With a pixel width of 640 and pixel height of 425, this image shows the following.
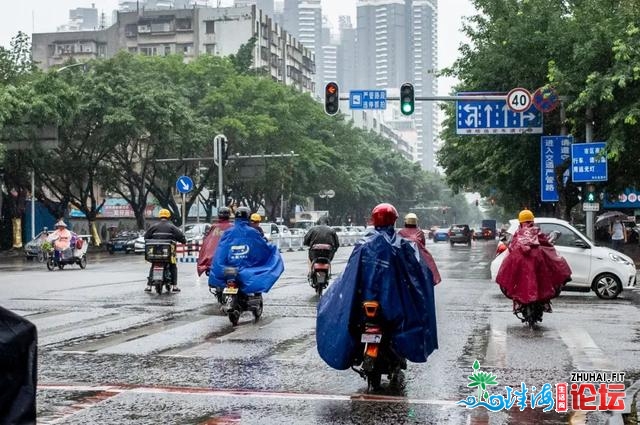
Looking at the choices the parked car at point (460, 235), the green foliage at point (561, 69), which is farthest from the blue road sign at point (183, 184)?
the parked car at point (460, 235)

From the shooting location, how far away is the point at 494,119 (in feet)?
97.5

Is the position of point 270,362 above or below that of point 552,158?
below

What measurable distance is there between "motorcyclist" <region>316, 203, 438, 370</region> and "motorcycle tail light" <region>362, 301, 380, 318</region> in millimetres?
41

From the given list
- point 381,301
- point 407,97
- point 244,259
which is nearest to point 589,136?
point 407,97

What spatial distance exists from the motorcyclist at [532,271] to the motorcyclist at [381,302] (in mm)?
4727

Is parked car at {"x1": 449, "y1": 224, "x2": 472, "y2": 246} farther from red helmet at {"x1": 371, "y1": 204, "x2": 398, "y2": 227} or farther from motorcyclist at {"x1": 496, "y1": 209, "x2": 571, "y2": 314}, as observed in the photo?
red helmet at {"x1": 371, "y1": 204, "x2": 398, "y2": 227}

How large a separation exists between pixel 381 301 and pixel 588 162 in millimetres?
21104

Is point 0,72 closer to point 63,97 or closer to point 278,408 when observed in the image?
point 63,97

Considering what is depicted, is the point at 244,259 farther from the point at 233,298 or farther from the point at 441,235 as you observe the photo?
the point at 441,235

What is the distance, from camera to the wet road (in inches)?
263

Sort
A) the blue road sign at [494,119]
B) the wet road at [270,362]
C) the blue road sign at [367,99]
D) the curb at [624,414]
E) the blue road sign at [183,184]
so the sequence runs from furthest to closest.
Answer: the blue road sign at [183,184] < the blue road sign at [494,119] < the blue road sign at [367,99] < the wet road at [270,362] < the curb at [624,414]

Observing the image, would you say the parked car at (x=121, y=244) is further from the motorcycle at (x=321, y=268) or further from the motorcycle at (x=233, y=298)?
the motorcycle at (x=233, y=298)

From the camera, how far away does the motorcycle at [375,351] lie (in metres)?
7.27

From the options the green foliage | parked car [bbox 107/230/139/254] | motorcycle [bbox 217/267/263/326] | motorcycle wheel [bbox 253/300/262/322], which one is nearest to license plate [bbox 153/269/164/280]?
motorcycle wheel [bbox 253/300/262/322]
